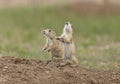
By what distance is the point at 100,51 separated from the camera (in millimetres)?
13016

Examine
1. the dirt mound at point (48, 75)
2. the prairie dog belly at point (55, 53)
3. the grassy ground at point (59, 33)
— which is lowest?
the dirt mound at point (48, 75)

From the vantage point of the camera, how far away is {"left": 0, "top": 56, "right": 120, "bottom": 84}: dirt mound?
7.55 m

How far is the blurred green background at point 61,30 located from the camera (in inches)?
477

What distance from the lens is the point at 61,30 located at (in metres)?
18.2

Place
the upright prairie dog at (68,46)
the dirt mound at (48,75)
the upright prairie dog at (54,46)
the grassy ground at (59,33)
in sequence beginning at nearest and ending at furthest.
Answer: the dirt mound at (48,75), the upright prairie dog at (68,46), the upright prairie dog at (54,46), the grassy ground at (59,33)

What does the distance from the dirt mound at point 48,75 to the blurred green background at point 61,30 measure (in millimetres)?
1871

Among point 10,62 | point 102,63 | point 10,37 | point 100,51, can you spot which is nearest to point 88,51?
point 100,51

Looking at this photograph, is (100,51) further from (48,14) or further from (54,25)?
(48,14)

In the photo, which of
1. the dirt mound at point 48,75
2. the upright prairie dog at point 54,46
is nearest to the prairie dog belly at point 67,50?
the upright prairie dog at point 54,46

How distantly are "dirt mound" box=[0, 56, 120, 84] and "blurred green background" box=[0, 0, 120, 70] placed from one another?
1.87 meters

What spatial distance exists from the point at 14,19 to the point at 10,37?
15.9 ft

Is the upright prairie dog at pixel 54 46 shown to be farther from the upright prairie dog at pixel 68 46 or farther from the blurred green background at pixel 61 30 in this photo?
the blurred green background at pixel 61 30

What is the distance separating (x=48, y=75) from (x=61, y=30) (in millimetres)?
10409

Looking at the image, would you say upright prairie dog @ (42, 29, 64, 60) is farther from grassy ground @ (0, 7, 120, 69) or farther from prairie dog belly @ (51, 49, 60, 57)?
grassy ground @ (0, 7, 120, 69)
